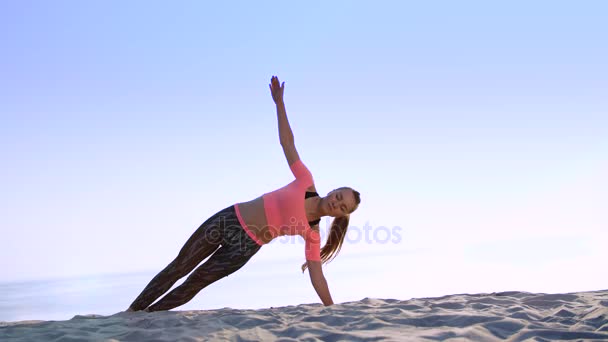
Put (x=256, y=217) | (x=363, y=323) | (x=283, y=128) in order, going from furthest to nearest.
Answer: (x=283, y=128)
(x=256, y=217)
(x=363, y=323)

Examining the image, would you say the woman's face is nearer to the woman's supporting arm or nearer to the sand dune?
the woman's supporting arm

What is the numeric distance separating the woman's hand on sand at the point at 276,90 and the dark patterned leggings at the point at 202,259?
1122 mm

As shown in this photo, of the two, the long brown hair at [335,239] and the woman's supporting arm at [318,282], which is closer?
the woman's supporting arm at [318,282]

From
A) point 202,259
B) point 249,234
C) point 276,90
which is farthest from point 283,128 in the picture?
point 202,259

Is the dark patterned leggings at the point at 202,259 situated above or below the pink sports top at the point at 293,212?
below

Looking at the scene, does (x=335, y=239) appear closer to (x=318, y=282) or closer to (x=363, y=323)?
(x=318, y=282)

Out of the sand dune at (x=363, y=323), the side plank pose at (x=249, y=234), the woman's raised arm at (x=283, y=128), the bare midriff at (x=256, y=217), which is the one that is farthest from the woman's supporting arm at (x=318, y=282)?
the woman's raised arm at (x=283, y=128)

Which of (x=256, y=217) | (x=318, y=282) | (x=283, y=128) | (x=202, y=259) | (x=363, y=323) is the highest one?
(x=283, y=128)

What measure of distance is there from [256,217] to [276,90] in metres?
1.24

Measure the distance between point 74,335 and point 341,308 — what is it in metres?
2.08

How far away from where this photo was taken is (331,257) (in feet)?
19.3

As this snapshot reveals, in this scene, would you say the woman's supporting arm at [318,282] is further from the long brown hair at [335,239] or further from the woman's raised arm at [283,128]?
the woman's raised arm at [283,128]

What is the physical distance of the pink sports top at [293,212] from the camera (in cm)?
548

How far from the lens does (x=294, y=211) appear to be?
18.0 ft
